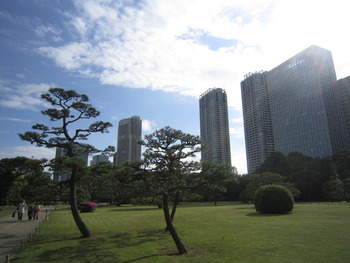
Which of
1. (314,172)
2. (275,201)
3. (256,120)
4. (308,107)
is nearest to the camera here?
(275,201)

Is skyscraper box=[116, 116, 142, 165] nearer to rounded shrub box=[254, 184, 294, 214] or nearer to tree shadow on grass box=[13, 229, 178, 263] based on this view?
rounded shrub box=[254, 184, 294, 214]

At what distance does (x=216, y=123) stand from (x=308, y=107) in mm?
42084

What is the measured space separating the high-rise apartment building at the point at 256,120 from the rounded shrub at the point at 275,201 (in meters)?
96.5

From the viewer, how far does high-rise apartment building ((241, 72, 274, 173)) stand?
12188 cm

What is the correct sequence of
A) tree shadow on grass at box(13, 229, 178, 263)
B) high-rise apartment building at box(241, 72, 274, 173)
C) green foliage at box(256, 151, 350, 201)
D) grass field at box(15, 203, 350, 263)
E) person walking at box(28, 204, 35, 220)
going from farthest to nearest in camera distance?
1. high-rise apartment building at box(241, 72, 274, 173)
2. green foliage at box(256, 151, 350, 201)
3. person walking at box(28, 204, 35, 220)
4. tree shadow on grass at box(13, 229, 178, 263)
5. grass field at box(15, 203, 350, 263)

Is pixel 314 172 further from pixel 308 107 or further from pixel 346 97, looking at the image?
pixel 346 97

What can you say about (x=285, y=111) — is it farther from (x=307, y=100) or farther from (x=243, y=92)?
(x=243, y=92)

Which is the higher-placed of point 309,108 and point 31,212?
point 309,108

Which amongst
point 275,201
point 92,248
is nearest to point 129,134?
point 275,201

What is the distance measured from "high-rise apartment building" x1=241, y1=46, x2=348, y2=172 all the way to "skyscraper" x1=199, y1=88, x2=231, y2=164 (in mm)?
32007

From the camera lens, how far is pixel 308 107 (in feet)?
336

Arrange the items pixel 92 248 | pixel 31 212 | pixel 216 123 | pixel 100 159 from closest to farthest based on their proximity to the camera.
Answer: pixel 92 248 < pixel 100 159 < pixel 31 212 < pixel 216 123

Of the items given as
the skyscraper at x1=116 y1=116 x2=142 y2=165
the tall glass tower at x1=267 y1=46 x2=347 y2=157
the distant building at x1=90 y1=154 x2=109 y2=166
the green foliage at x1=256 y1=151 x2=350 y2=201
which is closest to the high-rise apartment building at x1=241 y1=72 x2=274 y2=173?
the tall glass tower at x1=267 y1=46 x2=347 y2=157

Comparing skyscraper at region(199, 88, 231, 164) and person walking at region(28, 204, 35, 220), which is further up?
skyscraper at region(199, 88, 231, 164)
